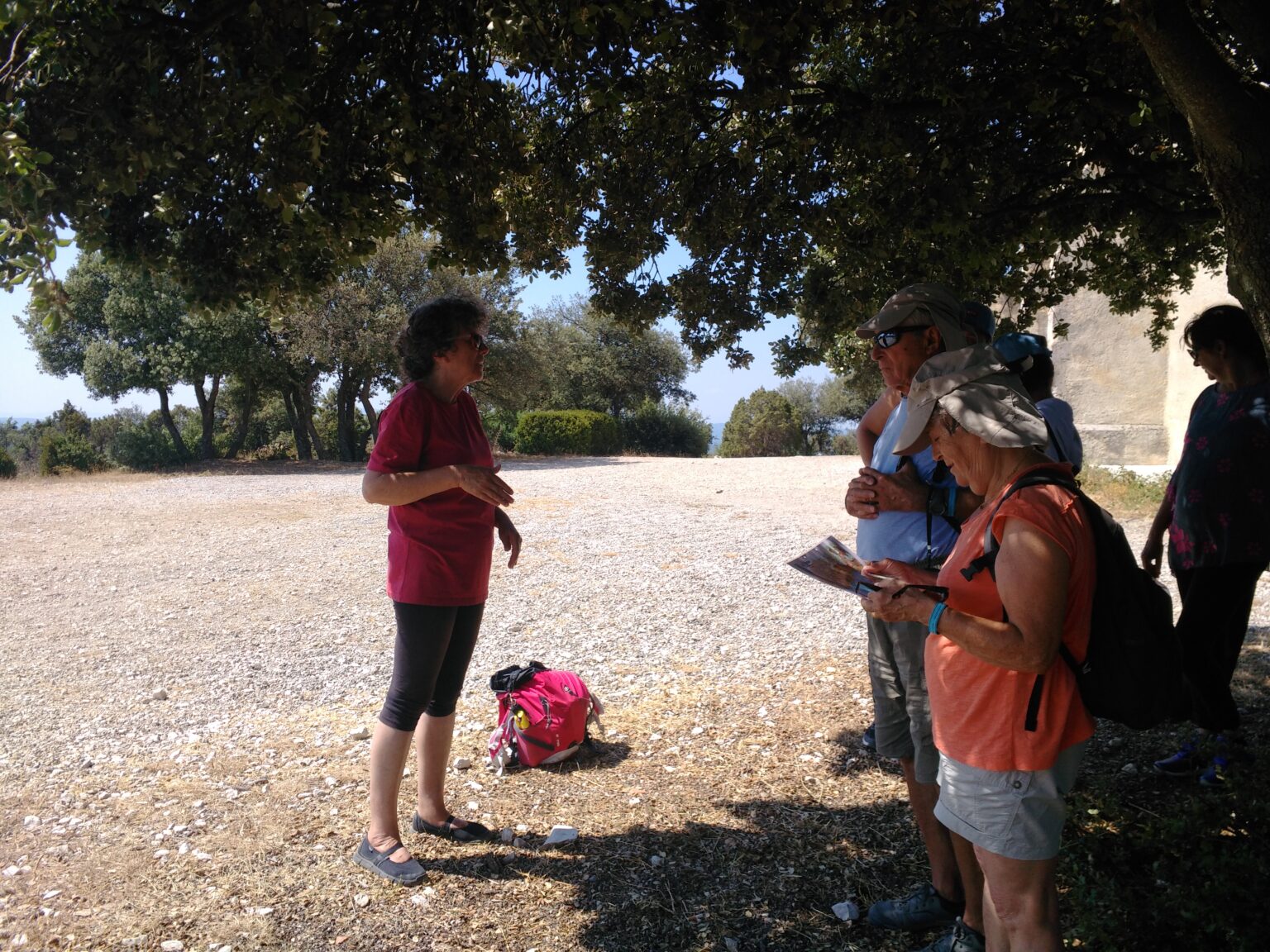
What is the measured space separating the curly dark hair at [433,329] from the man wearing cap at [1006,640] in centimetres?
176

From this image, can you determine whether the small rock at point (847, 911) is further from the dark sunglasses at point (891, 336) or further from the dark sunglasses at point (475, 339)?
the dark sunglasses at point (475, 339)

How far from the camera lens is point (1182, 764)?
370cm

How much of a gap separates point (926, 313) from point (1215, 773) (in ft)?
8.00

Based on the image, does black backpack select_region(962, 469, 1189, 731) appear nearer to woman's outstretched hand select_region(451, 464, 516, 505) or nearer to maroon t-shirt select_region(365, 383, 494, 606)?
woman's outstretched hand select_region(451, 464, 516, 505)

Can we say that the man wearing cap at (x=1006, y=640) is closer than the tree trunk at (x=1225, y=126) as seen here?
Yes

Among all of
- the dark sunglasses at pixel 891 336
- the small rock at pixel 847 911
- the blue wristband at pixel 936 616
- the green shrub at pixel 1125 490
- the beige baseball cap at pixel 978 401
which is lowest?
the small rock at pixel 847 911

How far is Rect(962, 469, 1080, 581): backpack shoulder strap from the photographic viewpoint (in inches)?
70.8

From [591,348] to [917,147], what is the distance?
2903cm

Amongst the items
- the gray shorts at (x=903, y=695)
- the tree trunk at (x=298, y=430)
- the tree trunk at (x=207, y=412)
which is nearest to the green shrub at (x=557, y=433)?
the tree trunk at (x=298, y=430)

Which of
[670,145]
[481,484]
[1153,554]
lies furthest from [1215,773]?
[670,145]

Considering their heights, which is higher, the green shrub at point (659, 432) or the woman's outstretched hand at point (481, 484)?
the green shrub at point (659, 432)

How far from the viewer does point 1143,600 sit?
69.0 inches

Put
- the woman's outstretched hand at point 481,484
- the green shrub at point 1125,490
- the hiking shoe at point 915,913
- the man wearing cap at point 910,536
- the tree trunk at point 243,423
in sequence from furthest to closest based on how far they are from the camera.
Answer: the tree trunk at point 243,423, the green shrub at point 1125,490, the woman's outstretched hand at point 481,484, the hiking shoe at point 915,913, the man wearing cap at point 910,536

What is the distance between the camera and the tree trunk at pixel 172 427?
24156 millimetres
